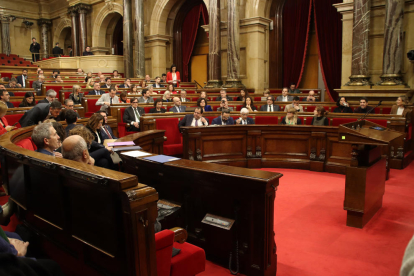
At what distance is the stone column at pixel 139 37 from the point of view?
41.7 ft

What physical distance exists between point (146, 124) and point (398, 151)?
4208 millimetres

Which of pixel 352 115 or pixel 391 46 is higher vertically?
pixel 391 46

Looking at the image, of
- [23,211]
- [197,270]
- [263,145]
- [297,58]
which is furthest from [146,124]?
[297,58]

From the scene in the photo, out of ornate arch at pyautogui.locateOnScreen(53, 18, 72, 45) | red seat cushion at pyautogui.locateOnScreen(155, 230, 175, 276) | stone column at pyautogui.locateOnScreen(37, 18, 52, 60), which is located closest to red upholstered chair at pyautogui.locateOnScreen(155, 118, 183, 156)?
red seat cushion at pyautogui.locateOnScreen(155, 230, 175, 276)

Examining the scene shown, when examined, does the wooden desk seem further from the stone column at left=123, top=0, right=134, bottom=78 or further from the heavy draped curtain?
the stone column at left=123, top=0, right=134, bottom=78

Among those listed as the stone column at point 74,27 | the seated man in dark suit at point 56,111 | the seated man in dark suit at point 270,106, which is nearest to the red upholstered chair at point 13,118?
the seated man in dark suit at point 56,111

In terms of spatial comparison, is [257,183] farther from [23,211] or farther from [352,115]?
[352,115]

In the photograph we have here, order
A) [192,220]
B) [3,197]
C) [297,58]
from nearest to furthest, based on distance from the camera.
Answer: [192,220] < [3,197] < [297,58]

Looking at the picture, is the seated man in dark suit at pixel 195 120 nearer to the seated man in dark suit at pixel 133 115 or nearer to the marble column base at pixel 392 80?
the seated man in dark suit at pixel 133 115

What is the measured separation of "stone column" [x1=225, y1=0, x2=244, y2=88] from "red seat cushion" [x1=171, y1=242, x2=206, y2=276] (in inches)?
348

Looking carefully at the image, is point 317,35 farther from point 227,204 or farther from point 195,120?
point 227,204

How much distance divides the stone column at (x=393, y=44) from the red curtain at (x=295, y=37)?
3.85 m

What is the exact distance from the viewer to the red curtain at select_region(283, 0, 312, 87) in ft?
36.1

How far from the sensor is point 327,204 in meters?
4.00
